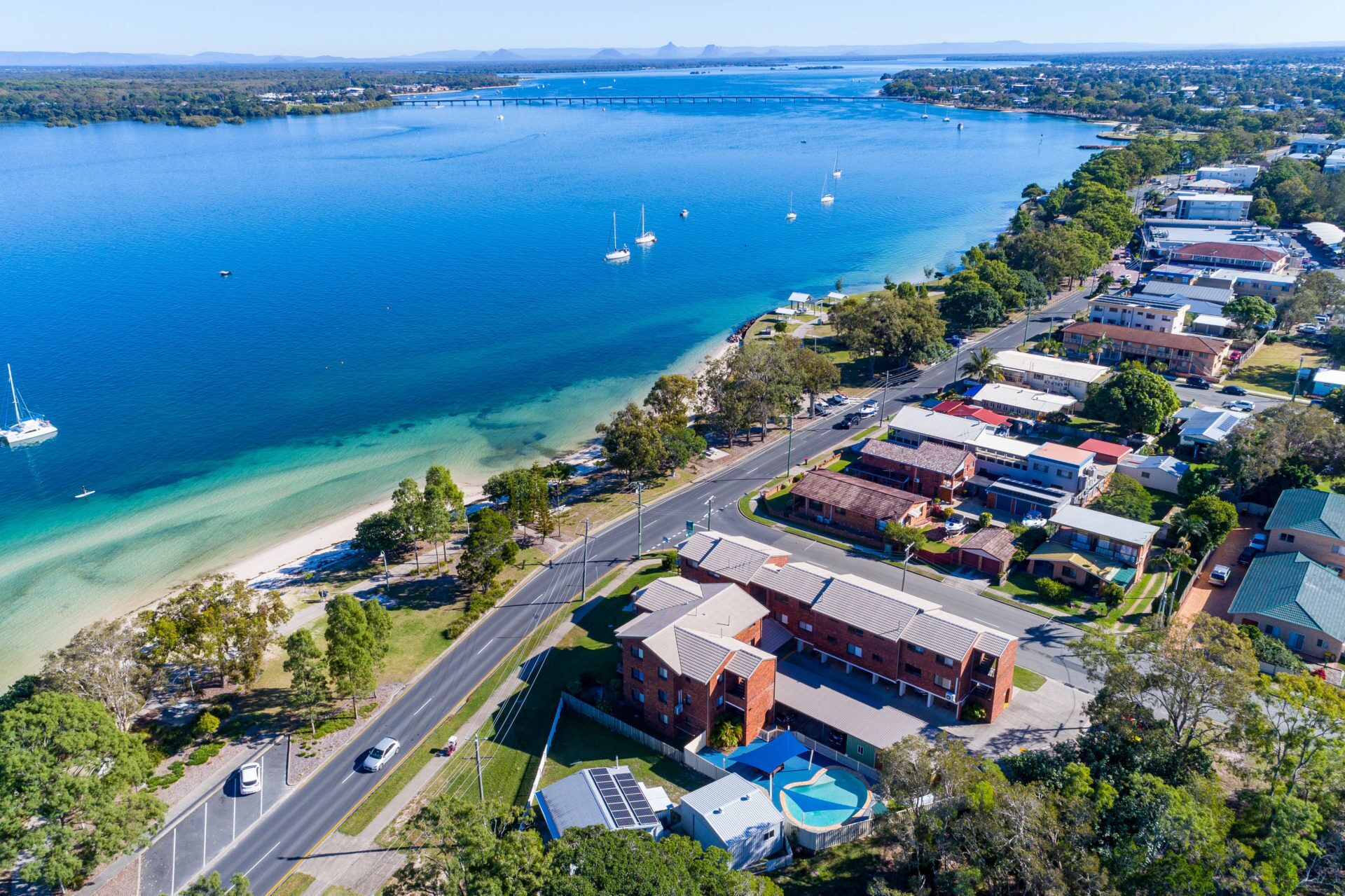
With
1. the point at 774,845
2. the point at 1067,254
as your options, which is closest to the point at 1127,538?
the point at 774,845

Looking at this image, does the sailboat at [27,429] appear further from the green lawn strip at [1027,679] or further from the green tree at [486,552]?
the green lawn strip at [1027,679]

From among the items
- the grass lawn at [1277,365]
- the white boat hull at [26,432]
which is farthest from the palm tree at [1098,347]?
the white boat hull at [26,432]

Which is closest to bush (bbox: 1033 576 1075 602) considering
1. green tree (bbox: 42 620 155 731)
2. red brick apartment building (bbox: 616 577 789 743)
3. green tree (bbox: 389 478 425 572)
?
red brick apartment building (bbox: 616 577 789 743)

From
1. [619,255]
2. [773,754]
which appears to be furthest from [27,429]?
[619,255]

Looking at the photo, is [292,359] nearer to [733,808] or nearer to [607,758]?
[607,758]

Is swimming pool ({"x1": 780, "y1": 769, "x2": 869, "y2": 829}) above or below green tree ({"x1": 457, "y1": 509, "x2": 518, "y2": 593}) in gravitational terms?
below

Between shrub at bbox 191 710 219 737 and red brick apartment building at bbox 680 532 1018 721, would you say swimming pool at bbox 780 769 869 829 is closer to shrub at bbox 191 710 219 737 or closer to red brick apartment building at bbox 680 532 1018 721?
red brick apartment building at bbox 680 532 1018 721
